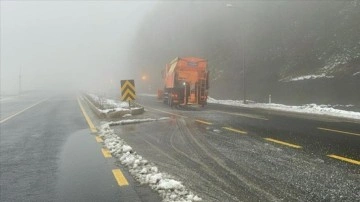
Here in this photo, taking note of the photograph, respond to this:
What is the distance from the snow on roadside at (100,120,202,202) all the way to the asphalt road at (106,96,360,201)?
0.24 m

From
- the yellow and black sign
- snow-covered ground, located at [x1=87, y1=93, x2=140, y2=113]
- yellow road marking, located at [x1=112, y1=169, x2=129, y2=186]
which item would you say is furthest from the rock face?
yellow road marking, located at [x1=112, y1=169, x2=129, y2=186]

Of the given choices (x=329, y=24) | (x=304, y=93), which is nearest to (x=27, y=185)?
(x=304, y=93)

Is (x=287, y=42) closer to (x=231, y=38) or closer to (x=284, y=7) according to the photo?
(x=284, y=7)

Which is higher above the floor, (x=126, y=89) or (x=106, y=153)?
(x=126, y=89)

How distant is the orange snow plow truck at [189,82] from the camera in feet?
89.4

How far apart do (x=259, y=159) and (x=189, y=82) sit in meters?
19.7

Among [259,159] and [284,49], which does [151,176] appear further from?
[284,49]

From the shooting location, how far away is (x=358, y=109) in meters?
21.4

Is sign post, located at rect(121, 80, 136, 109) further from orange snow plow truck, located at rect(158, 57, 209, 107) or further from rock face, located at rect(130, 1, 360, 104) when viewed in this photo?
rock face, located at rect(130, 1, 360, 104)

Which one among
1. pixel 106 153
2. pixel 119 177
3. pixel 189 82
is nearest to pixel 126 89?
pixel 189 82

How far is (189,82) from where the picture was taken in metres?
27.5

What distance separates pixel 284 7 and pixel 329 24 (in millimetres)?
9926

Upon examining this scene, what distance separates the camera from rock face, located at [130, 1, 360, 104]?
27969 mm

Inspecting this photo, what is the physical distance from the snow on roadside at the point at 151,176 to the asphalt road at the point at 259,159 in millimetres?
237
